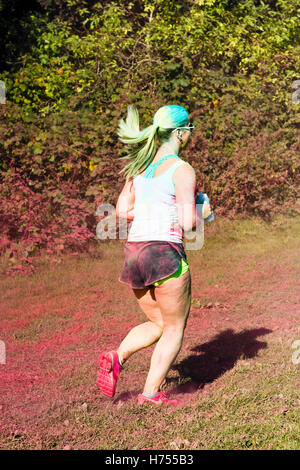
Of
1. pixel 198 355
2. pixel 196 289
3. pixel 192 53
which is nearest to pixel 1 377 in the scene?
pixel 198 355

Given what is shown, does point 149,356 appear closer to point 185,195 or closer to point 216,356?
point 216,356

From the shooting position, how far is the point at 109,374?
383cm

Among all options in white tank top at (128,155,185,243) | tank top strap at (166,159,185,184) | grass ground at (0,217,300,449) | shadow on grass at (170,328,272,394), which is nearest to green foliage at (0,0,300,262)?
grass ground at (0,217,300,449)

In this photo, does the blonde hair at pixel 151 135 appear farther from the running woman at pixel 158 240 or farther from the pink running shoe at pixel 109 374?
the pink running shoe at pixel 109 374

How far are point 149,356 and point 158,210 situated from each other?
2.10 metres

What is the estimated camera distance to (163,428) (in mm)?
3580

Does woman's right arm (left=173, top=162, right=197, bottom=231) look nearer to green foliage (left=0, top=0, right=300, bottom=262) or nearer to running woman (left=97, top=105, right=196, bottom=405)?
running woman (left=97, top=105, right=196, bottom=405)

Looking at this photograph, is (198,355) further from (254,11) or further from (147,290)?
(254,11)

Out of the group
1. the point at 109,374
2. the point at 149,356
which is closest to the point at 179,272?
the point at 109,374

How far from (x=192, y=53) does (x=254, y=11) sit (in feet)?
7.68

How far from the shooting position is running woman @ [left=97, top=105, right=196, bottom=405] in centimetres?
371

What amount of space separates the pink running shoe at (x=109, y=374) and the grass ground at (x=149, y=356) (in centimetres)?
17

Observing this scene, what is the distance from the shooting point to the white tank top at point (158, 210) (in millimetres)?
3727

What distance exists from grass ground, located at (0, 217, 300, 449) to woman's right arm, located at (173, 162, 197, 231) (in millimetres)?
1265
